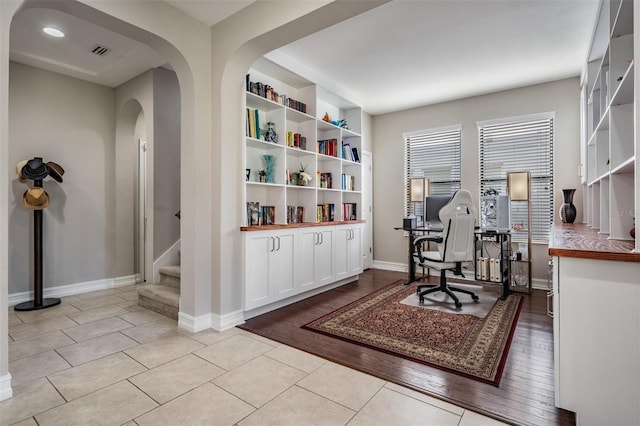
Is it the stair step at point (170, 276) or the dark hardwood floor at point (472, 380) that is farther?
the stair step at point (170, 276)

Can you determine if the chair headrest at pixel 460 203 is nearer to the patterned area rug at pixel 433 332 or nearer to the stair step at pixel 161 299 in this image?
the patterned area rug at pixel 433 332

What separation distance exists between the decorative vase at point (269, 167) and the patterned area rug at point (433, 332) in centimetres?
164

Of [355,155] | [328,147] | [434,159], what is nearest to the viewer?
[328,147]

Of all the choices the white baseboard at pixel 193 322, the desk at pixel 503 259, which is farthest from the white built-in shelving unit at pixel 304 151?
the desk at pixel 503 259

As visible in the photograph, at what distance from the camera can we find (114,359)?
2.39 metres

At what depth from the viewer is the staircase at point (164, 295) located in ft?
10.9

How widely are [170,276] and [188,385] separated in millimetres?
2035

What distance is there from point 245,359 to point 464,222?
2.63 metres

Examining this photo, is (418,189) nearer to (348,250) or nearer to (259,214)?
(348,250)

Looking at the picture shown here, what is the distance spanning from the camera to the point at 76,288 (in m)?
4.25

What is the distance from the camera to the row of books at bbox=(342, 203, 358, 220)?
4875 mm

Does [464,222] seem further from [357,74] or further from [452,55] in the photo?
[357,74]

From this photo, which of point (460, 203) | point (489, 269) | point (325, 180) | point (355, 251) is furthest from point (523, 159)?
point (325, 180)

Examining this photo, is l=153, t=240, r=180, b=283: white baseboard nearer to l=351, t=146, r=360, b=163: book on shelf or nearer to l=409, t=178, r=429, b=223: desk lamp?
l=351, t=146, r=360, b=163: book on shelf
